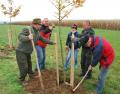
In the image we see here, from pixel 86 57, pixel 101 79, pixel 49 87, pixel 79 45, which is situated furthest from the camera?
pixel 86 57

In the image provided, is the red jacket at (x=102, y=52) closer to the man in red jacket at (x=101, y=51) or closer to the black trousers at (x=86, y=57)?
the man in red jacket at (x=101, y=51)

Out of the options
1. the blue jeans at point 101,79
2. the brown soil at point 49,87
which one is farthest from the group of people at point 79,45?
the brown soil at point 49,87

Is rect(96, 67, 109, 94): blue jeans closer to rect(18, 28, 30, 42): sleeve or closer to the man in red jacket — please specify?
the man in red jacket

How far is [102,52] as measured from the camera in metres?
7.38

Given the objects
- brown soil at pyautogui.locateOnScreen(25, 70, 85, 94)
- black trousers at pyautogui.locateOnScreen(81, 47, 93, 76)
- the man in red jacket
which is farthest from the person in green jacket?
the man in red jacket

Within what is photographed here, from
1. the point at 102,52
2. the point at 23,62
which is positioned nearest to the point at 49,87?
the point at 23,62

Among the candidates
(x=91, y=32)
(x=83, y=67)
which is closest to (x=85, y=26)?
(x=91, y=32)

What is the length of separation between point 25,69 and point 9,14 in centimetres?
1233

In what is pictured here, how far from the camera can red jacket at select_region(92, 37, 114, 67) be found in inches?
284

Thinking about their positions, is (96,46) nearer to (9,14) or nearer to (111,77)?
(111,77)

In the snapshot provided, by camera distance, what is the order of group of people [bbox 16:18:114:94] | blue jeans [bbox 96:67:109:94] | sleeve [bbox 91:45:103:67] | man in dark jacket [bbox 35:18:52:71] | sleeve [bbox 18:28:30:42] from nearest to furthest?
sleeve [bbox 91:45:103:67], group of people [bbox 16:18:114:94], blue jeans [bbox 96:67:109:94], sleeve [bbox 18:28:30:42], man in dark jacket [bbox 35:18:52:71]

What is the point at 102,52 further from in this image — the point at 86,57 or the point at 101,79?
the point at 86,57

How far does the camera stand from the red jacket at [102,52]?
7223 millimetres

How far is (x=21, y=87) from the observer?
882 cm
